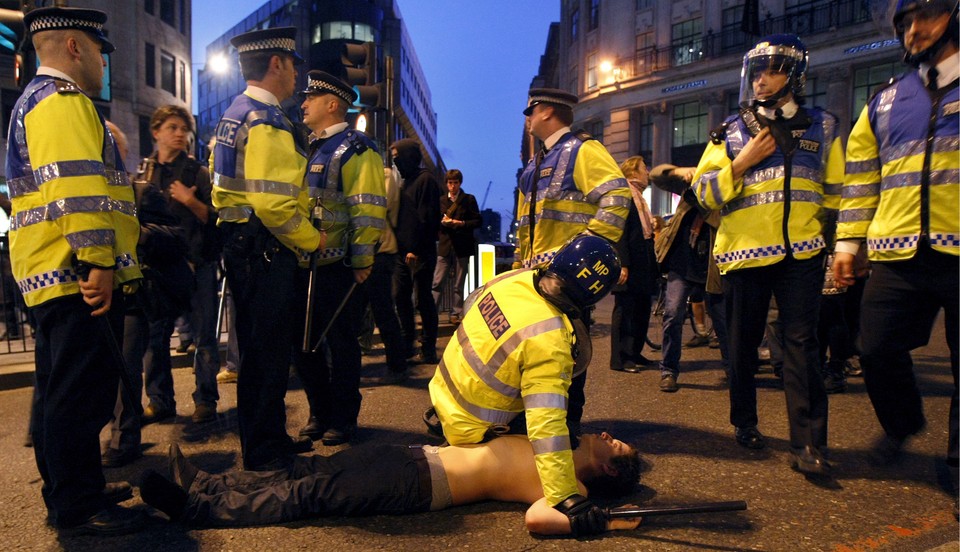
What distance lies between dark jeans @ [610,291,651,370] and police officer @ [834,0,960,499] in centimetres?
307

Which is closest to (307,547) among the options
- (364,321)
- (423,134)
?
(364,321)

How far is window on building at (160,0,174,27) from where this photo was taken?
32656 mm

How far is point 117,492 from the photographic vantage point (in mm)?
3068

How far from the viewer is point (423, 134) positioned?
77.2m

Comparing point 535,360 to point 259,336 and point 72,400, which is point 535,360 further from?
point 72,400

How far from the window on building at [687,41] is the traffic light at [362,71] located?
26.4 metres

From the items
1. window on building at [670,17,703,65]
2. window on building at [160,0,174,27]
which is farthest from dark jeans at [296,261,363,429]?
window on building at [160,0,174,27]

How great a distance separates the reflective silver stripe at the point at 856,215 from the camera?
10.8ft

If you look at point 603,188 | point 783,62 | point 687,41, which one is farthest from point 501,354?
point 687,41

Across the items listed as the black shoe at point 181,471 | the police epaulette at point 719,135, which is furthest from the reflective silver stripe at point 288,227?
the police epaulette at point 719,135

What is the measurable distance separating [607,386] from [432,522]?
3.11m

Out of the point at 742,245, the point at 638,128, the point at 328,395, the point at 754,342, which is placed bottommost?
the point at 328,395

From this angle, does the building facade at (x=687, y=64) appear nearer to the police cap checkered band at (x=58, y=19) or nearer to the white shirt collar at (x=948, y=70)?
the white shirt collar at (x=948, y=70)

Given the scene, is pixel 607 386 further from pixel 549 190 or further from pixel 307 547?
pixel 307 547
